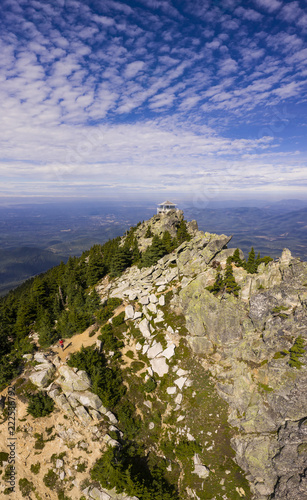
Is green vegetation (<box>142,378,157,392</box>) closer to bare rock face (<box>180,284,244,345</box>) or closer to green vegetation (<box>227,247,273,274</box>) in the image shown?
bare rock face (<box>180,284,244,345</box>)

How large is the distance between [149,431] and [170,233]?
2520 inches

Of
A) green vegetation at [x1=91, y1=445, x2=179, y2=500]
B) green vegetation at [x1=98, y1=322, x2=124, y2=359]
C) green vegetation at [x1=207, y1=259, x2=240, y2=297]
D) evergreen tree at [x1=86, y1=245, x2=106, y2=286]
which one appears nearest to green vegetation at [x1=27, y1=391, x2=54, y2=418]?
green vegetation at [x1=91, y1=445, x2=179, y2=500]

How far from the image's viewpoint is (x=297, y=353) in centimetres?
3656

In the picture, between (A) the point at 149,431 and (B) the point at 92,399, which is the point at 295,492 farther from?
(B) the point at 92,399

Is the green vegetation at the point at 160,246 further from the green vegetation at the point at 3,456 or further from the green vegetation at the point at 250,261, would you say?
the green vegetation at the point at 3,456

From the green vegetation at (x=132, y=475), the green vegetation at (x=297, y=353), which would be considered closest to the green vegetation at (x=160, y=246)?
the green vegetation at (x=297, y=353)

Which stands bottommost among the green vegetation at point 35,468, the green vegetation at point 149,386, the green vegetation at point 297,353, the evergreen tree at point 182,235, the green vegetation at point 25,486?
the green vegetation at point 25,486

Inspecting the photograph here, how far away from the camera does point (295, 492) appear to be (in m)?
33.2

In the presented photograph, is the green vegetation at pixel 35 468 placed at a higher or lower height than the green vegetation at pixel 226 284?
lower

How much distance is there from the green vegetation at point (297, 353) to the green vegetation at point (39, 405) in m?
43.7

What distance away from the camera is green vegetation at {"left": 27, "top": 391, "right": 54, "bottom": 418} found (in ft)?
124

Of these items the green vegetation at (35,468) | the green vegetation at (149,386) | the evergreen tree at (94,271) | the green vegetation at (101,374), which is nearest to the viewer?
the green vegetation at (35,468)

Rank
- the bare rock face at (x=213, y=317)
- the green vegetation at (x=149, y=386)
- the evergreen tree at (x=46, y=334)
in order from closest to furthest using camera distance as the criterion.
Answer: the green vegetation at (x=149, y=386) < the bare rock face at (x=213, y=317) < the evergreen tree at (x=46, y=334)

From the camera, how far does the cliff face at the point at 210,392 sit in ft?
113
